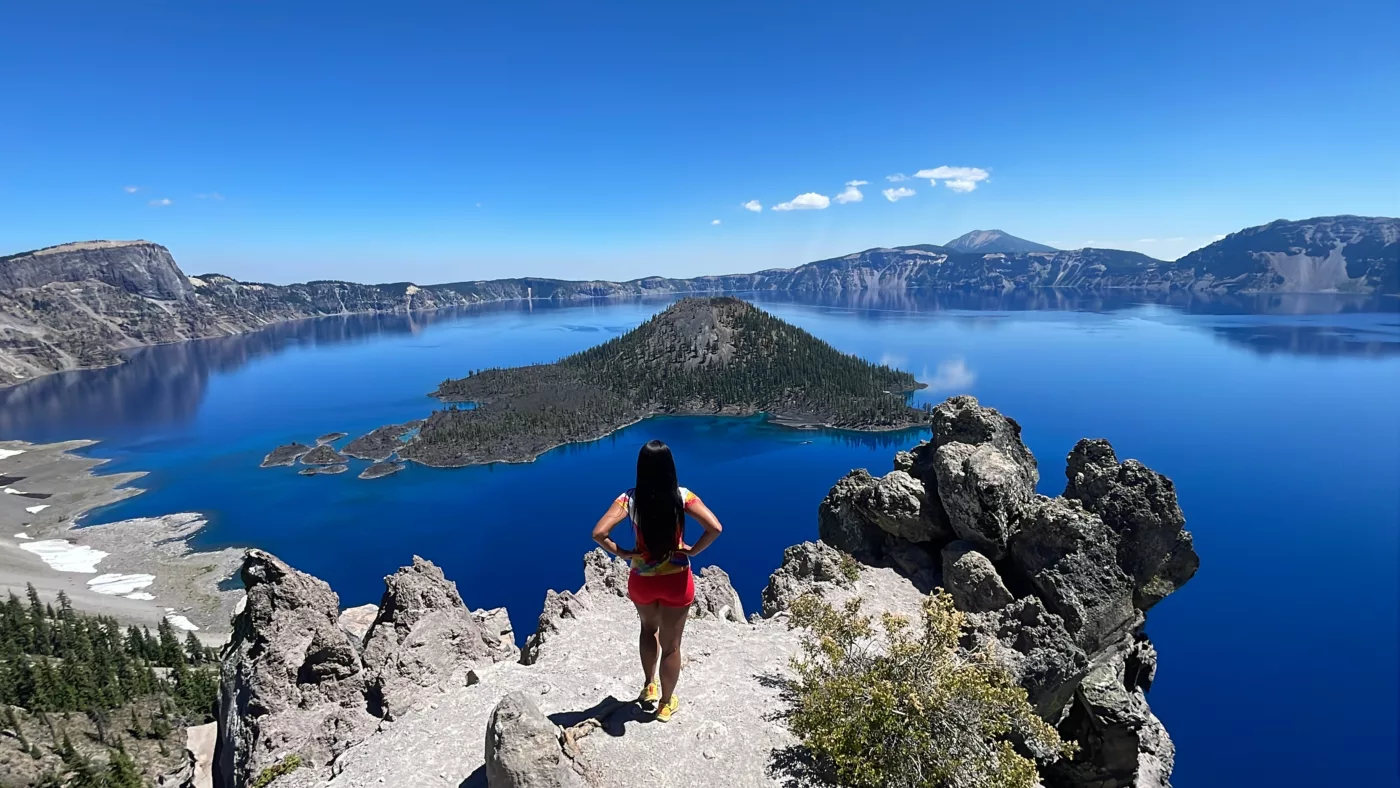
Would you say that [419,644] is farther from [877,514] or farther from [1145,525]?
[1145,525]

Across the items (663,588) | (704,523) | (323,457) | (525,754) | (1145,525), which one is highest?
(704,523)

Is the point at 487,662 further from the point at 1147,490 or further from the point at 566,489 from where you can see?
the point at 566,489

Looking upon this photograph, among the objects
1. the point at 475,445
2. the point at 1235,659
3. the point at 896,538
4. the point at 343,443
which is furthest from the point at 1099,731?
the point at 343,443

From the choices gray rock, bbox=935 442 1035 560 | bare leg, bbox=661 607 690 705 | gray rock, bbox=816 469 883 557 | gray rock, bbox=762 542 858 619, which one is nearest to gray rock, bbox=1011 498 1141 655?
gray rock, bbox=935 442 1035 560

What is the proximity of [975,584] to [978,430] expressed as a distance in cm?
787

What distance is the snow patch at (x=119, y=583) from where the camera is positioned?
7138 centimetres

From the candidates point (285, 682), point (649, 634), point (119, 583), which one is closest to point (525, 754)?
point (649, 634)

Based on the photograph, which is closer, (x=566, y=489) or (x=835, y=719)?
(x=835, y=719)

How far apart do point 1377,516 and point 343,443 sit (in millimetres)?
172638

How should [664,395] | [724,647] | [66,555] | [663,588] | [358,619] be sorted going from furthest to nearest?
1. [664,395]
2. [66,555]
3. [358,619]
4. [724,647]
5. [663,588]

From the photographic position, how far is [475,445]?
124812 mm

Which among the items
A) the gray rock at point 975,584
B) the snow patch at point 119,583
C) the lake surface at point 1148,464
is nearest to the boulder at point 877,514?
the gray rock at point 975,584

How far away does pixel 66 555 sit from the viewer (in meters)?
81.4

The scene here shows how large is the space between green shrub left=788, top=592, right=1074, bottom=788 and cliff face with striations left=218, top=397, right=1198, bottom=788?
4.22ft
